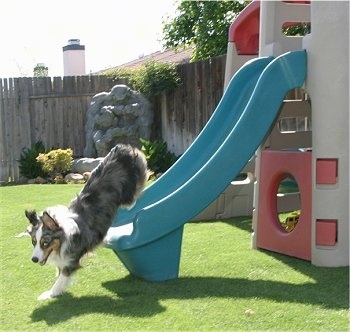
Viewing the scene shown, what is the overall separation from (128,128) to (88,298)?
907 cm

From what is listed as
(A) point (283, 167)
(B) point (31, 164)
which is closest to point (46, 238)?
(A) point (283, 167)

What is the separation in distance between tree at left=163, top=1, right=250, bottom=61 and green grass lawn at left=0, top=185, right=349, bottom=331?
28.0ft

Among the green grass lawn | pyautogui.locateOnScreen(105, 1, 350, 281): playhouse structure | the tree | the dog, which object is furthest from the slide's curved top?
the tree

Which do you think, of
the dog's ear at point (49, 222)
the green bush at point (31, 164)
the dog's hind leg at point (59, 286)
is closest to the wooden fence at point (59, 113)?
the green bush at point (31, 164)

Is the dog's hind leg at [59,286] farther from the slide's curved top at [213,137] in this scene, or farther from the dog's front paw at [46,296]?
the slide's curved top at [213,137]

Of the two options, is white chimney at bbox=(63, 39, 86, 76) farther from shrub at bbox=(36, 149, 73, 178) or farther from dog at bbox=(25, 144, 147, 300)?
dog at bbox=(25, 144, 147, 300)

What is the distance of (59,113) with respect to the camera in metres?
14.0

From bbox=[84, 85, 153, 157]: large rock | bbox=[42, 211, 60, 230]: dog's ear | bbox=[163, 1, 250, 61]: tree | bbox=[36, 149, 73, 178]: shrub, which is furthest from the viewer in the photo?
bbox=[163, 1, 250, 61]: tree

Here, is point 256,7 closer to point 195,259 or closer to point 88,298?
point 195,259

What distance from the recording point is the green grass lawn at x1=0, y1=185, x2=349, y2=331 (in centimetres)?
384

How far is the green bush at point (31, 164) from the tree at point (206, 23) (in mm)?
4387

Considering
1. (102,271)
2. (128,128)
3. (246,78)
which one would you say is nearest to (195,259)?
(102,271)

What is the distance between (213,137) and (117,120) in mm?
7986

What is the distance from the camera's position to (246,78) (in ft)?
18.4
